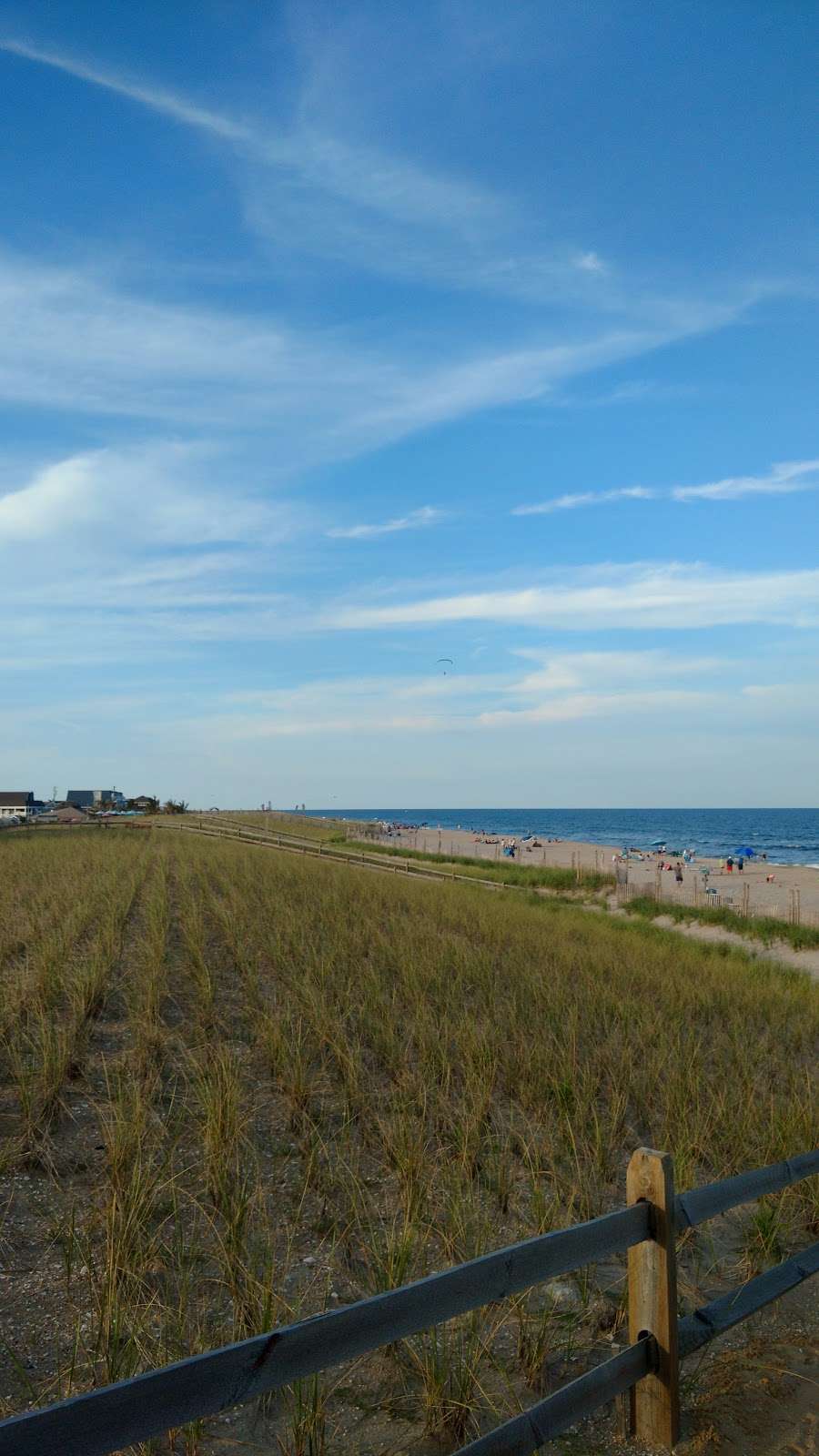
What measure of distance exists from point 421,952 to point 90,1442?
9.91 m

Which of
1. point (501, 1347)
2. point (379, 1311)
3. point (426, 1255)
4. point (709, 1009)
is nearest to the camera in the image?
point (379, 1311)

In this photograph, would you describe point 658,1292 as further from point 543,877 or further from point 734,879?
point 734,879

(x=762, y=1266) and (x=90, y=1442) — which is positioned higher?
(x=90, y=1442)

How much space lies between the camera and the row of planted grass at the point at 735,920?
2084 cm

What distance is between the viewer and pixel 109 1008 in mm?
8562

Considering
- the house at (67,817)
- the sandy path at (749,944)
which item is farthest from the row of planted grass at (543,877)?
the house at (67,817)

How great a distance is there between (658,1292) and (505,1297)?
0.66 m

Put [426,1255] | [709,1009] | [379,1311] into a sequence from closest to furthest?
1. [379,1311]
2. [426,1255]
3. [709,1009]

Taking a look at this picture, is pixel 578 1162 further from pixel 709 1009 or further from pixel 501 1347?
pixel 709 1009

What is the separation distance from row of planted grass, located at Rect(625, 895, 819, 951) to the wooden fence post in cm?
1875

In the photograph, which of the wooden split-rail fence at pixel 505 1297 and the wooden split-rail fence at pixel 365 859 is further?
the wooden split-rail fence at pixel 365 859

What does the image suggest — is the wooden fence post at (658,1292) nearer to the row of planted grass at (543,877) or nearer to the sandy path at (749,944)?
the sandy path at (749,944)

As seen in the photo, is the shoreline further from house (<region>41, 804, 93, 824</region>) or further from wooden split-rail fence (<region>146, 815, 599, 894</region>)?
house (<region>41, 804, 93, 824</region>)

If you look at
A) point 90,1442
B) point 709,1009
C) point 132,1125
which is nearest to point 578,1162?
point 132,1125
